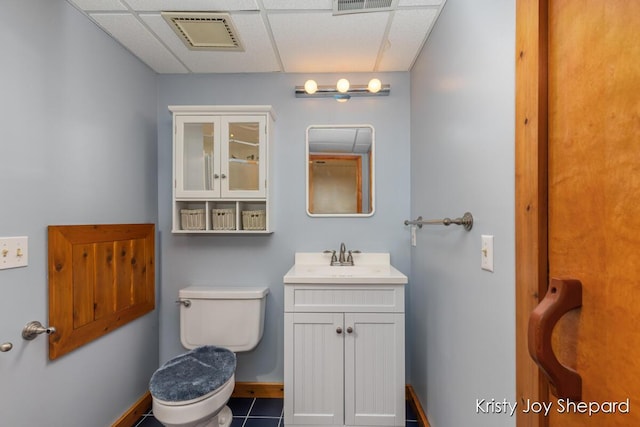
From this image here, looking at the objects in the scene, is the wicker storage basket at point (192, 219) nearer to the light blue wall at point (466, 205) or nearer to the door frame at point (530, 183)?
the light blue wall at point (466, 205)

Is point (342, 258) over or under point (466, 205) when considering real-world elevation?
under

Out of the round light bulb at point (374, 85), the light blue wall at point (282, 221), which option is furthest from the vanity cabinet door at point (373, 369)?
the round light bulb at point (374, 85)

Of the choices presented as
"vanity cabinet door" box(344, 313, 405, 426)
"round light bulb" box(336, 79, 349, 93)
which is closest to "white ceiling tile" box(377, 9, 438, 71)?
"round light bulb" box(336, 79, 349, 93)

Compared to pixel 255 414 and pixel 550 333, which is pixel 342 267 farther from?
pixel 550 333

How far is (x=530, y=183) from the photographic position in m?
0.70

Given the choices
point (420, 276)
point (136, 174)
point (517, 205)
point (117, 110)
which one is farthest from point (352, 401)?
point (117, 110)

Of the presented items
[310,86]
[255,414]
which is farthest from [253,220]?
[255,414]

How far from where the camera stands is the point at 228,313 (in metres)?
1.87

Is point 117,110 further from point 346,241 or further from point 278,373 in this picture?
point 278,373

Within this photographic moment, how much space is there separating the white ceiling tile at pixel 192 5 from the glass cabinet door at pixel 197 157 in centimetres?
60

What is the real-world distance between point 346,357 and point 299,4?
178 cm

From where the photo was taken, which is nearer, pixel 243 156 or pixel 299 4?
pixel 299 4

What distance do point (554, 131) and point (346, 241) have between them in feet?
4.92

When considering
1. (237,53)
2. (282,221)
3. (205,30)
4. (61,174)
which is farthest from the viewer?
(282,221)
